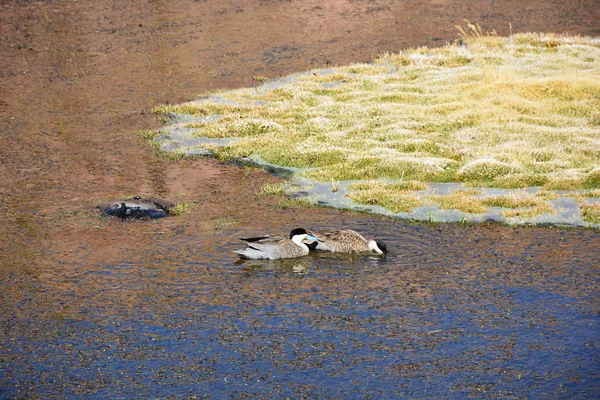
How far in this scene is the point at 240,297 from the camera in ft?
53.3

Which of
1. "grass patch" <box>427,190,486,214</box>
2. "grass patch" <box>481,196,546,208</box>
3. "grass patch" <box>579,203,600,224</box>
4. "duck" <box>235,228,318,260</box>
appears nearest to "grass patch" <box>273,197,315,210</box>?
"grass patch" <box>427,190,486,214</box>

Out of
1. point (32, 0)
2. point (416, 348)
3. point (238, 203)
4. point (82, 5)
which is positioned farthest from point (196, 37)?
point (416, 348)

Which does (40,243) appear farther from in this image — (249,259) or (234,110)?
(234,110)

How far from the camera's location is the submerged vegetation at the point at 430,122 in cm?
2370

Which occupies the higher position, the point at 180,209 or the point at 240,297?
the point at 180,209

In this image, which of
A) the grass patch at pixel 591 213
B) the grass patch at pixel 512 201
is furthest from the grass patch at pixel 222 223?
the grass patch at pixel 591 213

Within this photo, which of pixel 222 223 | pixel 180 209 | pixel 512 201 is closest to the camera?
pixel 222 223

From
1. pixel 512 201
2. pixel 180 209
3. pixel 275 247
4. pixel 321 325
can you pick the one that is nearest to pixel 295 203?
pixel 180 209

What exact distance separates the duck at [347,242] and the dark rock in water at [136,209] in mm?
4892

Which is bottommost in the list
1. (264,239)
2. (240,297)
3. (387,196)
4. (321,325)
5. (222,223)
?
(321,325)

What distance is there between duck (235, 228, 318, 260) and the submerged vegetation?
12.4 feet

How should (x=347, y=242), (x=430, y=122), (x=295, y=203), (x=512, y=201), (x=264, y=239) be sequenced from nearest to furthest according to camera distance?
1. (x=264, y=239)
2. (x=347, y=242)
3. (x=512, y=201)
4. (x=295, y=203)
5. (x=430, y=122)

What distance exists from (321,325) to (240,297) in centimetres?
195

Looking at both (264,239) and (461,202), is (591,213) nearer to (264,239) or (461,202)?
(461,202)
